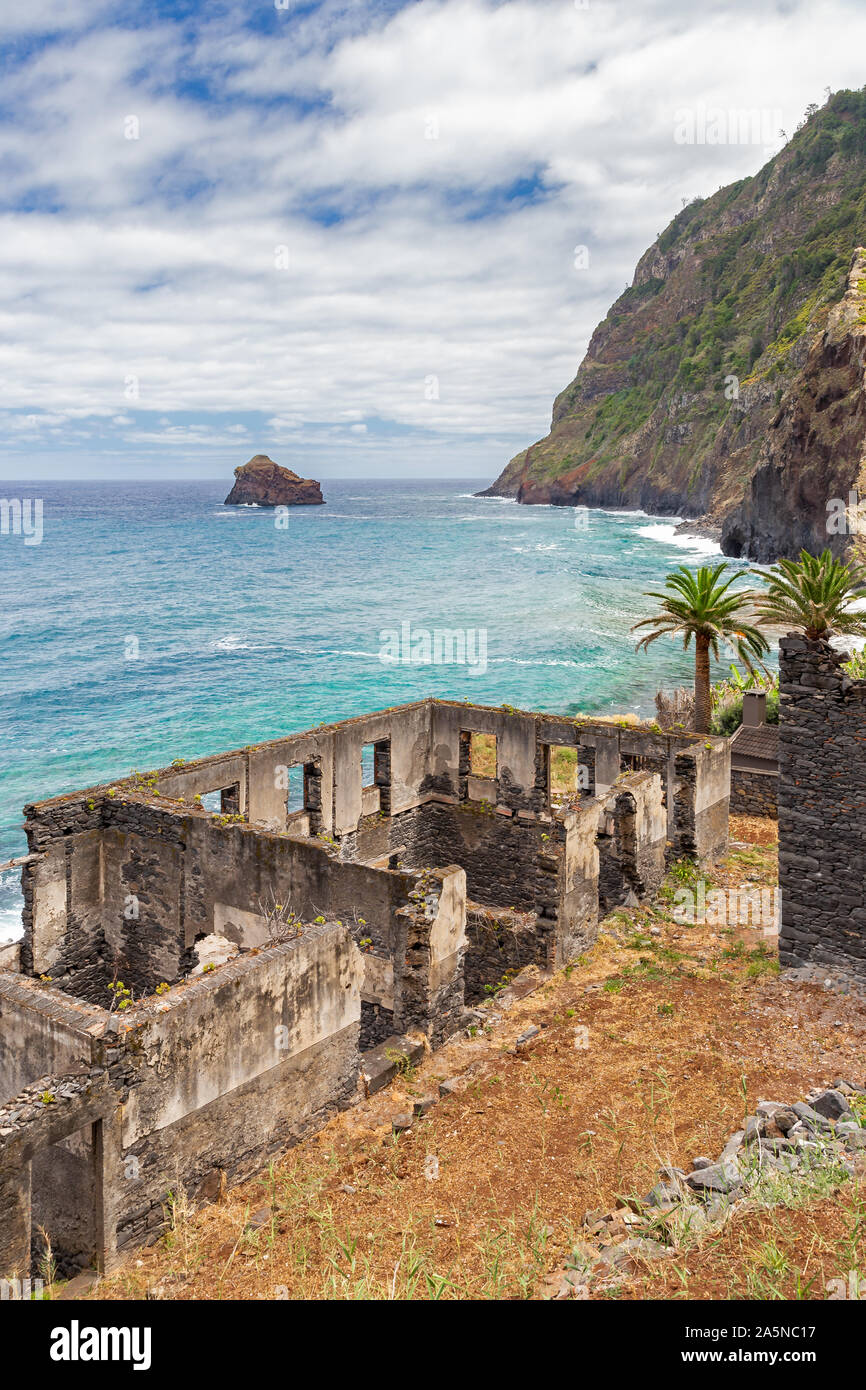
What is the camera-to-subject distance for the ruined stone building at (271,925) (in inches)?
434

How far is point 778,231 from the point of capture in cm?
15512

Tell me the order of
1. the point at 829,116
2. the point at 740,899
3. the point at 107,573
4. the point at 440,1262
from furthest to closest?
the point at 829,116 < the point at 107,573 < the point at 740,899 < the point at 440,1262

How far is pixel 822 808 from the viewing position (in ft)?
56.2

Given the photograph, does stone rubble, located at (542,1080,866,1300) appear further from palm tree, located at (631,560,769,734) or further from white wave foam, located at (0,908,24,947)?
white wave foam, located at (0,908,24,947)

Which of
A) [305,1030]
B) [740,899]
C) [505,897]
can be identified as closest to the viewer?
[305,1030]

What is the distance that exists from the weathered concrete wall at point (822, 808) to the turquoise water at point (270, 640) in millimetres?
27102

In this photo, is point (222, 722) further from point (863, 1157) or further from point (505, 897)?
point (863, 1157)

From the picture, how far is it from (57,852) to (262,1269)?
11.2 meters

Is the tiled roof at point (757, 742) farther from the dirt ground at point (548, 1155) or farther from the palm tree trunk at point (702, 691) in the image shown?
the dirt ground at point (548, 1155)

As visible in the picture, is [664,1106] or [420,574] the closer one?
[664,1106]

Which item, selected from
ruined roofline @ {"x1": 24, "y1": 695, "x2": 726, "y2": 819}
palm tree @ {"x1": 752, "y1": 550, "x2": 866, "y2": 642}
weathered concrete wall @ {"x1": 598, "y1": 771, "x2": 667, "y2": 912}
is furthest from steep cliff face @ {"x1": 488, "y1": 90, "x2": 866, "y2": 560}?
weathered concrete wall @ {"x1": 598, "y1": 771, "x2": 667, "y2": 912}

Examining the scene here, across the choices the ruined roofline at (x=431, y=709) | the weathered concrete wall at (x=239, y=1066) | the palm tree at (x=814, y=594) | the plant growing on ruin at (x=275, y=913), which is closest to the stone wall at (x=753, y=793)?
the palm tree at (x=814, y=594)

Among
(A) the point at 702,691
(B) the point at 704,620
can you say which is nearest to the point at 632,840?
(A) the point at 702,691

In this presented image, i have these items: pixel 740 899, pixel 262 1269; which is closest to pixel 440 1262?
pixel 262 1269
